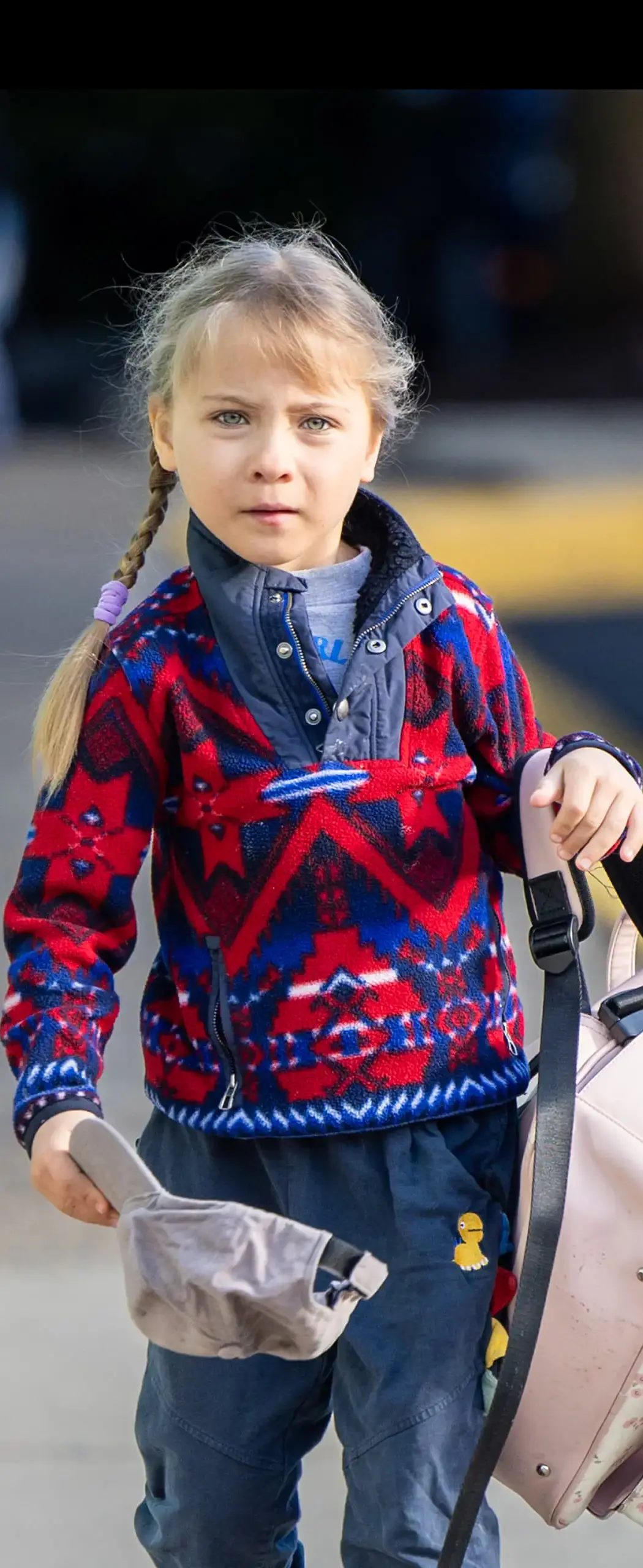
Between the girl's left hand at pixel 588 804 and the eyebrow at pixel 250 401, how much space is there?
1.19ft

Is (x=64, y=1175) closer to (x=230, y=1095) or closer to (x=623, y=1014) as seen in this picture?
(x=230, y=1095)

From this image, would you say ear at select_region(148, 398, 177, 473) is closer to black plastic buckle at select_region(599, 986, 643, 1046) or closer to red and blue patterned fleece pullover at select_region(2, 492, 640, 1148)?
red and blue patterned fleece pullover at select_region(2, 492, 640, 1148)

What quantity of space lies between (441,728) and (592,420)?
6.65 ft

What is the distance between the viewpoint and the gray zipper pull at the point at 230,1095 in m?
1.46

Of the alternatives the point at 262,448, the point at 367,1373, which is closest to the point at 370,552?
the point at 262,448

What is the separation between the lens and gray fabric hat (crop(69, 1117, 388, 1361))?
117cm

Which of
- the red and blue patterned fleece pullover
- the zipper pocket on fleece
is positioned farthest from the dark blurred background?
the zipper pocket on fleece

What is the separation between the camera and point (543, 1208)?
140cm

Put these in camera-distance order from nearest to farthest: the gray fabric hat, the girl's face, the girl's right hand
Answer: the gray fabric hat → the girl's right hand → the girl's face

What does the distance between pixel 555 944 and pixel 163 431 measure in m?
0.57

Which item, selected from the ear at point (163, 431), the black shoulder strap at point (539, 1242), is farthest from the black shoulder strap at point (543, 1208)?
the ear at point (163, 431)

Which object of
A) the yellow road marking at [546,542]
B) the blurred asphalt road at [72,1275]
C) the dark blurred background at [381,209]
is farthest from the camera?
→ the yellow road marking at [546,542]

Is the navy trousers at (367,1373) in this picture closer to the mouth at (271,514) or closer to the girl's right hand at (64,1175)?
the girl's right hand at (64,1175)

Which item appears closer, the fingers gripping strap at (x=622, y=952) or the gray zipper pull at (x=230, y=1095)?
the gray zipper pull at (x=230, y=1095)
